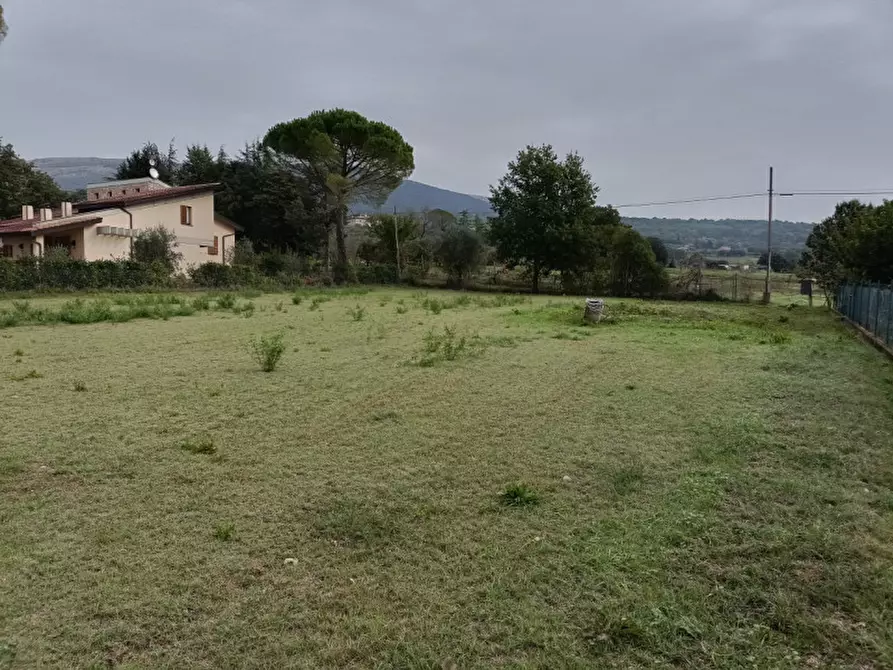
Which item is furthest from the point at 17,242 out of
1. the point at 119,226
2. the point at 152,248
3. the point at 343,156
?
the point at 343,156

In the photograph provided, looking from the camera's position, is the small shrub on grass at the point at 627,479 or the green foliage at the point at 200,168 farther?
the green foliage at the point at 200,168

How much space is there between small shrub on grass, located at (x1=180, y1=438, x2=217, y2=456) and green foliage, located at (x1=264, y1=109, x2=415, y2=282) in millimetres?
25666

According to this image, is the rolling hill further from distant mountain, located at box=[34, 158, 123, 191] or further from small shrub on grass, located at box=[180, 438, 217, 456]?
small shrub on grass, located at box=[180, 438, 217, 456]

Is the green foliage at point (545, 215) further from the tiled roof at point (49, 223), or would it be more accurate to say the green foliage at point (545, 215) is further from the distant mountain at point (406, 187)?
the distant mountain at point (406, 187)

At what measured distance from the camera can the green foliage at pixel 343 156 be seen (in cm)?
3016

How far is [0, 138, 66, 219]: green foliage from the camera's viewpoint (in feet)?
105

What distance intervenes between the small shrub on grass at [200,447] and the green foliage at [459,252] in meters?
26.5

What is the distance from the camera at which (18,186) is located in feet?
107

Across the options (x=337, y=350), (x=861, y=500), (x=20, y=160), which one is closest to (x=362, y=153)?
(x=20, y=160)

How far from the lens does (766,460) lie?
390 cm

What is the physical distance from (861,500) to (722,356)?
5428 millimetres

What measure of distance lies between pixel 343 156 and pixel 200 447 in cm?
2956

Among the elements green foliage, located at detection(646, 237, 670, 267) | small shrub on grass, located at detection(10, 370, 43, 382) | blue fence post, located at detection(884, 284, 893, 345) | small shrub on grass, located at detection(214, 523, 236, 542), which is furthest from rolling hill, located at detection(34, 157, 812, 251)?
small shrub on grass, located at detection(214, 523, 236, 542)

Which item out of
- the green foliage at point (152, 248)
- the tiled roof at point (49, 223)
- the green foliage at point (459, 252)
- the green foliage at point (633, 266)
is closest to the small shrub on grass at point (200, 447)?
the green foliage at point (152, 248)
